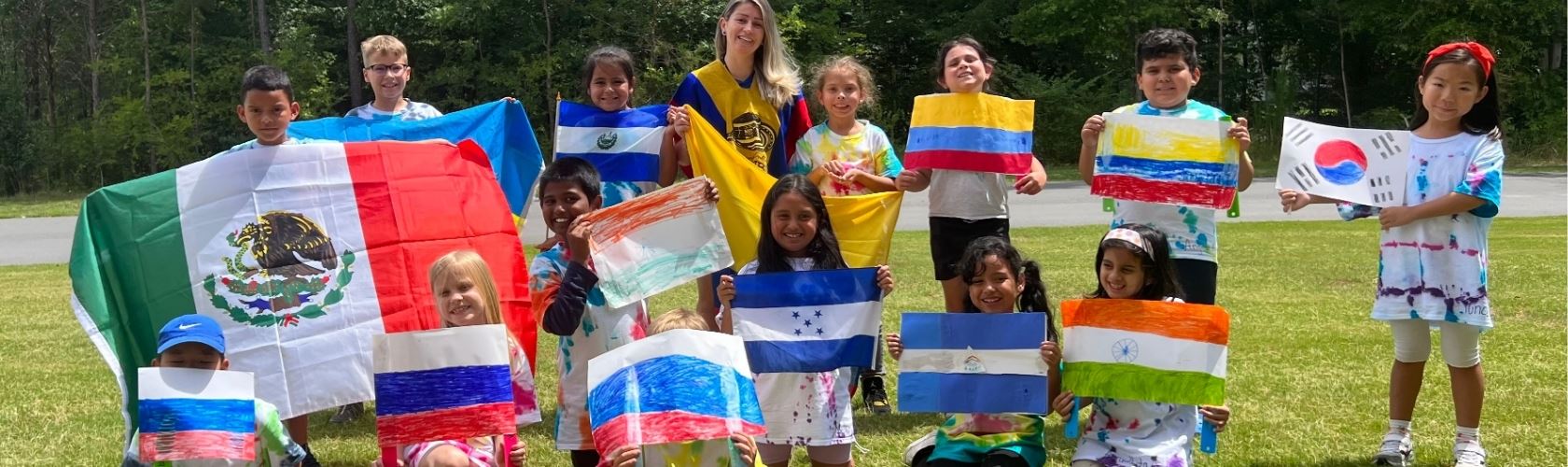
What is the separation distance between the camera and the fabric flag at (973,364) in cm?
463

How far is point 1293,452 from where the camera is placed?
5.88 meters

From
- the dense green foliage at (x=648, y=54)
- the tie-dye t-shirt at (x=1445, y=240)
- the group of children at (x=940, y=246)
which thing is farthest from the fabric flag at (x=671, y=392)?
the dense green foliage at (x=648, y=54)

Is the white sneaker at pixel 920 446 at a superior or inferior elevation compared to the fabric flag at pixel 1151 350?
inferior

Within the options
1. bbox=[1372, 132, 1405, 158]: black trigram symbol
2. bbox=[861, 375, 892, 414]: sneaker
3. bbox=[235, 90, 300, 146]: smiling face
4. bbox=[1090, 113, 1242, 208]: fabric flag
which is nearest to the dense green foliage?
bbox=[861, 375, 892, 414]: sneaker

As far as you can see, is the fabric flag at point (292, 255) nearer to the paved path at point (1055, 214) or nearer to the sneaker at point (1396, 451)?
the sneaker at point (1396, 451)

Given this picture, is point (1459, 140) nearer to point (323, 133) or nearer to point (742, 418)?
point (742, 418)

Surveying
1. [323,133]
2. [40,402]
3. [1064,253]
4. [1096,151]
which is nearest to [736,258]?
[1096,151]

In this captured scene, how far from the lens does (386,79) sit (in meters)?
6.61

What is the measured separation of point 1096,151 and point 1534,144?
92.0 feet

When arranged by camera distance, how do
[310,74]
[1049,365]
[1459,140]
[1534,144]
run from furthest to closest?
[310,74]
[1534,144]
[1459,140]
[1049,365]

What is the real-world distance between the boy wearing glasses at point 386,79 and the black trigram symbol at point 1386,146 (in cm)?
433

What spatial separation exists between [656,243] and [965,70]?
5.49 ft

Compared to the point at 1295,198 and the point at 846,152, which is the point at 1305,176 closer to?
the point at 1295,198

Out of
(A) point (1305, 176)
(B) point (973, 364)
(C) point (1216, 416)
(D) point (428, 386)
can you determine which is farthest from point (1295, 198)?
(D) point (428, 386)
